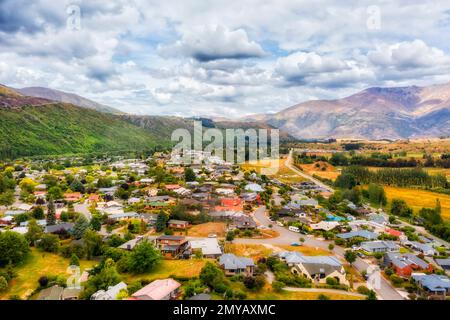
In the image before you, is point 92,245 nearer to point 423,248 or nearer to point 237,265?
point 237,265

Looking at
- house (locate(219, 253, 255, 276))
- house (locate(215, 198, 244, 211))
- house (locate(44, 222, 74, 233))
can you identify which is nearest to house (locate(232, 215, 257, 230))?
house (locate(215, 198, 244, 211))

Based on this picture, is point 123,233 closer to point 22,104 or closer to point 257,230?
point 257,230

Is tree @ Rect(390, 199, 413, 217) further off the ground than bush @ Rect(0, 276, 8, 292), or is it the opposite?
tree @ Rect(390, 199, 413, 217)

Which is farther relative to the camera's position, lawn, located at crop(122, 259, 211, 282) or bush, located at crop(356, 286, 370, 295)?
lawn, located at crop(122, 259, 211, 282)

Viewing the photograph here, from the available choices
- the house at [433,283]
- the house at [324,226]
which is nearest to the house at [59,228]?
the house at [324,226]

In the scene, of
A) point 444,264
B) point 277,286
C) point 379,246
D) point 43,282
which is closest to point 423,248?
point 444,264

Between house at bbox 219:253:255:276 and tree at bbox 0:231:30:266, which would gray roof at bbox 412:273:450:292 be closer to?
house at bbox 219:253:255:276

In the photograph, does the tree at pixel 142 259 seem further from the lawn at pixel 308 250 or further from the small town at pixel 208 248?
the lawn at pixel 308 250
